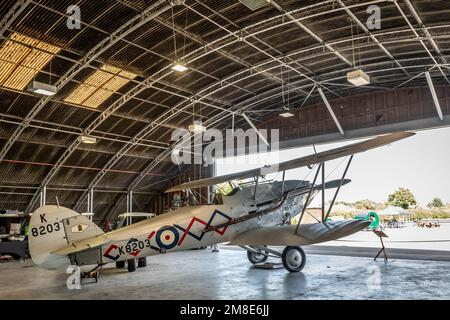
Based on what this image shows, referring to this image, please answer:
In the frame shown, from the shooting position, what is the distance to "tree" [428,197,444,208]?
1622 centimetres

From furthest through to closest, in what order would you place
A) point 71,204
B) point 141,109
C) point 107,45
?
1. point 71,204
2. point 141,109
3. point 107,45

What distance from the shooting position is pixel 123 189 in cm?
2348

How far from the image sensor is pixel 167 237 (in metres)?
9.41

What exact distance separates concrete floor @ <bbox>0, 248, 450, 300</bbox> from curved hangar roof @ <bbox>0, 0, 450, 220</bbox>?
683 cm

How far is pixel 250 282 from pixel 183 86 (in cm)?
1044

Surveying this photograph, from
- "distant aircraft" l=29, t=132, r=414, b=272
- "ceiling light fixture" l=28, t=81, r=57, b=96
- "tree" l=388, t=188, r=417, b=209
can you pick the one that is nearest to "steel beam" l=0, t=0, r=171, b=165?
"ceiling light fixture" l=28, t=81, r=57, b=96

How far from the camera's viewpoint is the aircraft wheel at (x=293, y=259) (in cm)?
1013

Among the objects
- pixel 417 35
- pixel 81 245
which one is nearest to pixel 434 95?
pixel 417 35

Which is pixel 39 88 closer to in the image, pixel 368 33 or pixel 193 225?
pixel 193 225

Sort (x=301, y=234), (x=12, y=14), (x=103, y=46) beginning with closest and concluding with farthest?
(x=301, y=234) < (x=12, y=14) < (x=103, y=46)

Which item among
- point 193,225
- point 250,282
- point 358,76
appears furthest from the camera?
point 358,76
